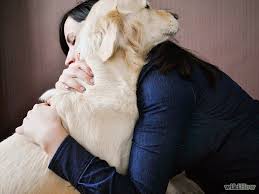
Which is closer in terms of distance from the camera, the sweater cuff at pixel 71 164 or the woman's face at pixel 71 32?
the sweater cuff at pixel 71 164

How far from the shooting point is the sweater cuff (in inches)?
31.5

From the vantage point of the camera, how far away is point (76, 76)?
945mm

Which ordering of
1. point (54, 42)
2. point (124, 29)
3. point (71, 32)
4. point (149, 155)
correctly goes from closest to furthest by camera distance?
1. point (149, 155)
2. point (124, 29)
3. point (71, 32)
4. point (54, 42)

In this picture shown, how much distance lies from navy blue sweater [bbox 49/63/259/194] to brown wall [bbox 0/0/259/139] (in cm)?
70

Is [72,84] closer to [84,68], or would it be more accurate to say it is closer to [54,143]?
[84,68]

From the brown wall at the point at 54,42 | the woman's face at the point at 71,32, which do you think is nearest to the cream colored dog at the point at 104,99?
the woman's face at the point at 71,32

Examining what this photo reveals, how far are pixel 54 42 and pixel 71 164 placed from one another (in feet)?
3.38

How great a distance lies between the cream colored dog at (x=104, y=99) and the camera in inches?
31.5

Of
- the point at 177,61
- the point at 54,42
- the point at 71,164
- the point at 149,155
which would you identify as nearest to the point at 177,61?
the point at 177,61

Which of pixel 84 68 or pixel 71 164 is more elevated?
pixel 84 68

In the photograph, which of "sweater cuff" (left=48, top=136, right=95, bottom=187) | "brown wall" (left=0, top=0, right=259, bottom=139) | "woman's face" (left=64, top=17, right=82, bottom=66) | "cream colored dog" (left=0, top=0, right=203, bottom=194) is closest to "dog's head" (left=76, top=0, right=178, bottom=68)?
"cream colored dog" (left=0, top=0, right=203, bottom=194)

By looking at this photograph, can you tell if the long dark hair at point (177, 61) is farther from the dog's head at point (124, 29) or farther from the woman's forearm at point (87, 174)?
the woman's forearm at point (87, 174)

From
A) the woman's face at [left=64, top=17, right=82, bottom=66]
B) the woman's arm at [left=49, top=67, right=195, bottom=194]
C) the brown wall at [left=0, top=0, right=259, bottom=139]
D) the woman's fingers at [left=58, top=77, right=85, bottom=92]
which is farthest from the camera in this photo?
the brown wall at [left=0, top=0, right=259, bottom=139]

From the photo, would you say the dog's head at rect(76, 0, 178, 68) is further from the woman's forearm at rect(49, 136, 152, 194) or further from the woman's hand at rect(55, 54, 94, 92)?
the woman's forearm at rect(49, 136, 152, 194)
